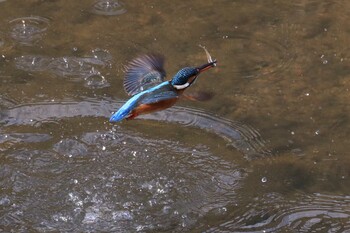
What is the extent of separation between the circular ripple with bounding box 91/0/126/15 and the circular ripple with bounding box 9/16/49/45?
0.35m

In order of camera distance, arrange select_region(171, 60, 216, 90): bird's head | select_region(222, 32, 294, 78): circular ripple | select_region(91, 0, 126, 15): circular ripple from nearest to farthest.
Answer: select_region(171, 60, 216, 90): bird's head < select_region(222, 32, 294, 78): circular ripple < select_region(91, 0, 126, 15): circular ripple

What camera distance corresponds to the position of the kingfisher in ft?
11.8

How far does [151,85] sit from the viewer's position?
388 centimetres

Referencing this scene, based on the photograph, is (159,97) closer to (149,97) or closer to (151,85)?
(149,97)

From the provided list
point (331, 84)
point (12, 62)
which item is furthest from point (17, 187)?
point (331, 84)

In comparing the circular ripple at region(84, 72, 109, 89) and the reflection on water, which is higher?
the circular ripple at region(84, 72, 109, 89)

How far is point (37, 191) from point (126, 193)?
0.44 metres

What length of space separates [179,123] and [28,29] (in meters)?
1.41

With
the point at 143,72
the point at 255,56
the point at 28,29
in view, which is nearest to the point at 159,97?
the point at 143,72

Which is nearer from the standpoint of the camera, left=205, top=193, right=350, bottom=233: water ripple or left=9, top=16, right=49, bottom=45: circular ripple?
left=205, top=193, right=350, bottom=233: water ripple

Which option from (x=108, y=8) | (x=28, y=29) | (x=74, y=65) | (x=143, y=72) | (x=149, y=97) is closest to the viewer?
(x=149, y=97)

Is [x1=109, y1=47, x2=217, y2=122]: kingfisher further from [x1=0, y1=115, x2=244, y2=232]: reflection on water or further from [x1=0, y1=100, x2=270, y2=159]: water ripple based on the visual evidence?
[x1=0, y1=100, x2=270, y2=159]: water ripple

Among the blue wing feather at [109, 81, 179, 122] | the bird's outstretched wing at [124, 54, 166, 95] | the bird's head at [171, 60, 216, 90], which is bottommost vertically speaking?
the blue wing feather at [109, 81, 179, 122]

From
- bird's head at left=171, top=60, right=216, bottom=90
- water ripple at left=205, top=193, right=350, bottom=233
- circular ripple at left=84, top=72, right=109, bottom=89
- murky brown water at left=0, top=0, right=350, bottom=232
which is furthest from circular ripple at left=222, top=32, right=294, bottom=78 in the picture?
bird's head at left=171, top=60, right=216, bottom=90
